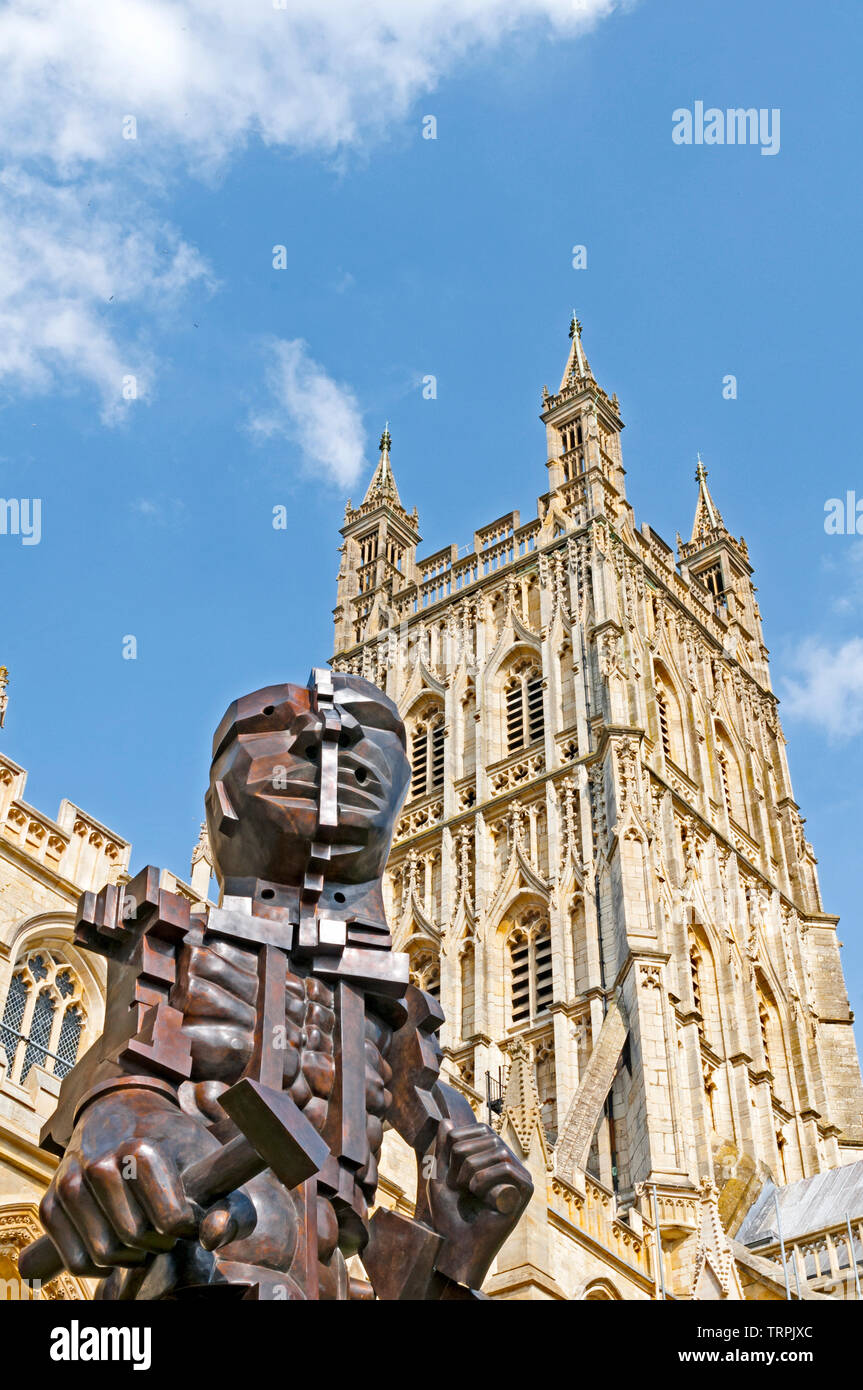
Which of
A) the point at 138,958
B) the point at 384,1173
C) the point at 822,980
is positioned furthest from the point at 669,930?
the point at 138,958

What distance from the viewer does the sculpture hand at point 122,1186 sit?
3473mm

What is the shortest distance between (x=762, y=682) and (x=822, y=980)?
912cm

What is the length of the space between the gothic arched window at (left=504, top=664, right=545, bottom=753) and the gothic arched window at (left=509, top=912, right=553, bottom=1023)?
439 cm

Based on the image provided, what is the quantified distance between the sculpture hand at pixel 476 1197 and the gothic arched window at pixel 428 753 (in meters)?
28.4

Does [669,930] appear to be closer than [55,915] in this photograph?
No

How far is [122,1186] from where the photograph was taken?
138 inches

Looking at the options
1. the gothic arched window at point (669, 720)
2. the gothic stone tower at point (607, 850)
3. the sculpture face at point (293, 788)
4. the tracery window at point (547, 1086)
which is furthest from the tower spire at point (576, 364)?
the sculpture face at point (293, 788)

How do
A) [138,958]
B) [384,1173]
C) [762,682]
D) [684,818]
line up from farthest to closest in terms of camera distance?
[762,682] → [684,818] → [384,1173] → [138,958]

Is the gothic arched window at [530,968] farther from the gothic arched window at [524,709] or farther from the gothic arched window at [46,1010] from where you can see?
the gothic arched window at [46,1010]

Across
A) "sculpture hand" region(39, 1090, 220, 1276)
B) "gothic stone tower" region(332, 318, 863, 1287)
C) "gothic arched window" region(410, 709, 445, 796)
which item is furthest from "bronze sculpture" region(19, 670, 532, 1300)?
"gothic arched window" region(410, 709, 445, 796)
